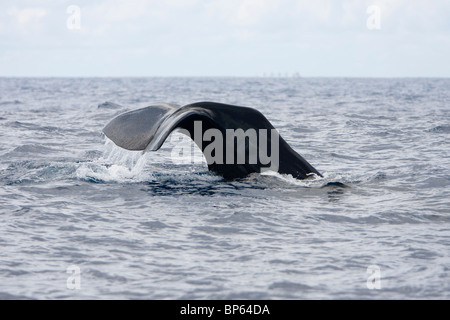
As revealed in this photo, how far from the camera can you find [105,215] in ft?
24.2

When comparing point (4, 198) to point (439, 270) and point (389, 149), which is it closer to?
point (439, 270)

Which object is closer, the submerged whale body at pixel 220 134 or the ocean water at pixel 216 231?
the ocean water at pixel 216 231

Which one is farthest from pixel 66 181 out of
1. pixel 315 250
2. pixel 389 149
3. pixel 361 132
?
pixel 361 132

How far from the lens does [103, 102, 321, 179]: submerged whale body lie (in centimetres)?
736

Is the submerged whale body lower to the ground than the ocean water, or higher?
higher

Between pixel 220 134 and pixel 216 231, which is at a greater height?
pixel 220 134

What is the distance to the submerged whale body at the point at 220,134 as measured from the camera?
7.36 metres

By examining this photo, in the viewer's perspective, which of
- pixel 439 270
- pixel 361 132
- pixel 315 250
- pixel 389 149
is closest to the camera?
pixel 439 270

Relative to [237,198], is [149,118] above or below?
above

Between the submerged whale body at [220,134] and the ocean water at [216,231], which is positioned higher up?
the submerged whale body at [220,134]

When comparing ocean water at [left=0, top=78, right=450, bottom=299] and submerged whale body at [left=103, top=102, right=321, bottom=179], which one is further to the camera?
submerged whale body at [left=103, top=102, right=321, bottom=179]

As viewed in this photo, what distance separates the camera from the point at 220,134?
8164mm

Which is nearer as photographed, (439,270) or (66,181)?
(439,270)

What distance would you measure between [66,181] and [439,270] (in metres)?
5.70
